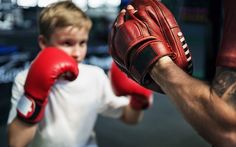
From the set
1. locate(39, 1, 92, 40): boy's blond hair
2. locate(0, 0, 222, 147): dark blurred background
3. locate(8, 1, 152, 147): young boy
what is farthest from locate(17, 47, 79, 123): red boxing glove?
locate(0, 0, 222, 147): dark blurred background

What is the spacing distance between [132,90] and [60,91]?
271 millimetres

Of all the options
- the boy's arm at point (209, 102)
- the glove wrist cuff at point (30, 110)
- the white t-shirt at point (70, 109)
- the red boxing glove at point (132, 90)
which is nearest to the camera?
the boy's arm at point (209, 102)

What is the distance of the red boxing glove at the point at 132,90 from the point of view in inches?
55.0

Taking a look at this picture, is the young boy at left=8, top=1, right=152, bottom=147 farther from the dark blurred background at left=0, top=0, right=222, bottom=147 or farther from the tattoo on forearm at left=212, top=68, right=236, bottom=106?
the dark blurred background at left=0, top=0, right=222, bottom=147

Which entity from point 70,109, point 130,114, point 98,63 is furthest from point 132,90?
point 98,63

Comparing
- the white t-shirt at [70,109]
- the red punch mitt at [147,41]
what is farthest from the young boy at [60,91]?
the red punch mitt at [147,41]

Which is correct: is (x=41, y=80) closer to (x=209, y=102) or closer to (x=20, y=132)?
(x=20, y=132)

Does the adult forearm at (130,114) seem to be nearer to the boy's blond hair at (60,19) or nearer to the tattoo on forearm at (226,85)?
the boy's blond hair at (60,19)

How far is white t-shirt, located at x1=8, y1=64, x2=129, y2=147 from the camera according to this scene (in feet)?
4.04

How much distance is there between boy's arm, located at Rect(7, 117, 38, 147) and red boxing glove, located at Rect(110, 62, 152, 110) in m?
0.36

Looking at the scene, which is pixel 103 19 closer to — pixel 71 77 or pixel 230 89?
pixel 71 77

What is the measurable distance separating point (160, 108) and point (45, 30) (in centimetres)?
208

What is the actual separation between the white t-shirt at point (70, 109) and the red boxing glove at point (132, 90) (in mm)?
71

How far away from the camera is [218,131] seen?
2.07ft
